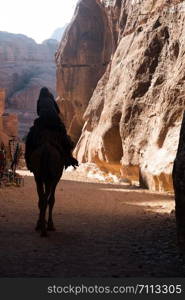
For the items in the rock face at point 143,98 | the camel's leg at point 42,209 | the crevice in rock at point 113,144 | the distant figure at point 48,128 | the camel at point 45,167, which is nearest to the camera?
the camel's leg at point 42,209

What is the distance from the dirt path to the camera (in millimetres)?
5137

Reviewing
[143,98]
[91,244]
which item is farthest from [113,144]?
[91,244]

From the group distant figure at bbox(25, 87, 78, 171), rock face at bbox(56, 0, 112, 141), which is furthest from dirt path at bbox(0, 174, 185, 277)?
rock face at bbox(56, 0, 112, 141)

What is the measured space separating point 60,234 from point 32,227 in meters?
0.86

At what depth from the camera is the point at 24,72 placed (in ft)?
276

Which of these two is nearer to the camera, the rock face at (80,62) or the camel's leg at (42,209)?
the camel's leg at (42,209)

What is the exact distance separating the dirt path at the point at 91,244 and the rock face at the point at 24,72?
59272mm

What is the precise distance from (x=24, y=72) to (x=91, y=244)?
263 ft

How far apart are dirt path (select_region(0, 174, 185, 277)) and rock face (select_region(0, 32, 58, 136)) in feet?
194

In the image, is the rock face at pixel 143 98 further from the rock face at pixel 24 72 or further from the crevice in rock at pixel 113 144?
the rock face at pixel 24 72

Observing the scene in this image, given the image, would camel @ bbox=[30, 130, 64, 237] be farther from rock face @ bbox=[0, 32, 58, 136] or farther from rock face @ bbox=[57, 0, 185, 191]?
rock face @ bbox=[0, 32, 58, 136]

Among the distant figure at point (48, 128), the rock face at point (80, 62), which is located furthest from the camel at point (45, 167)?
the rock face at point (80, 62)

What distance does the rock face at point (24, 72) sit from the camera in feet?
251

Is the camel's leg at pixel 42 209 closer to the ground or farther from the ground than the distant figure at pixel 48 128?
closer to the ground
